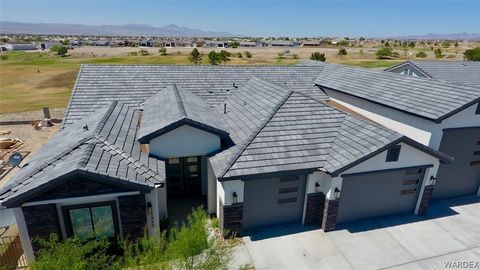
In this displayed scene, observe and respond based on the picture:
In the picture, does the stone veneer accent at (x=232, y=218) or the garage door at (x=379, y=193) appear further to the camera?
the garage door at (x=379, y=193)

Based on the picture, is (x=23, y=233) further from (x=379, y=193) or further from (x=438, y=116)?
(x=438, y=116)

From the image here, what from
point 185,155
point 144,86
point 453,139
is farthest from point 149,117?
point 453,139

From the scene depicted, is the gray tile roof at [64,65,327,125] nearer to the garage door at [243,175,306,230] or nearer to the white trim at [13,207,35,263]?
the white trim at [13,207,35,263]

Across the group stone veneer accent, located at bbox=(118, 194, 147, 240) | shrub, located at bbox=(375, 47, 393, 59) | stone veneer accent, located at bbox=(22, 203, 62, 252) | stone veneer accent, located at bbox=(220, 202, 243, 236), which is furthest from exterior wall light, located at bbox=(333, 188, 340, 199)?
shrub, located at bbox=(375, 47, 393, 59)

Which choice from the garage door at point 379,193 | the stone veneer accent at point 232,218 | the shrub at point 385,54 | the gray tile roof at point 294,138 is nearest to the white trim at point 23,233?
the gray tile roof at point 294,138

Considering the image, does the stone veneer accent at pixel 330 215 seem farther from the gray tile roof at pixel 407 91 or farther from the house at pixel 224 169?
the gray tile roof at pixel 407 91

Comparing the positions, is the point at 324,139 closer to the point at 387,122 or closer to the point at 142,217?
the point at 387,122
